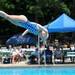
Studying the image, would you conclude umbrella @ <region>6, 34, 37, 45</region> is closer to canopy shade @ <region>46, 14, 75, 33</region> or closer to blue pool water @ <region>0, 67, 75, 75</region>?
canopy shade @ <region>46, 14, 75, 33</region>

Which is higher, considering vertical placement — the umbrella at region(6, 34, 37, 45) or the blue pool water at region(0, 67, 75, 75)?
the umbrella at region(6, 34, 37, 45)

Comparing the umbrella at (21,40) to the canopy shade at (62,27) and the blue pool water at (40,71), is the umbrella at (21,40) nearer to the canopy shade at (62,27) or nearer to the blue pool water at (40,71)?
the canopy shade at (62,27)

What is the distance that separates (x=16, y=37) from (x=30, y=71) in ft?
40.0

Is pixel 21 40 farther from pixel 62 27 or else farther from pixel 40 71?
pixel 40 71

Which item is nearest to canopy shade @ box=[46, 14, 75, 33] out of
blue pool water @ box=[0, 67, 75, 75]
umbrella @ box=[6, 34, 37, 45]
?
blue pool water @ box=[0, 67, 75, 75]

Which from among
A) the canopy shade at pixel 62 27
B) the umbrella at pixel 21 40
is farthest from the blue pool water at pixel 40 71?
the umbrella at pixel 21 40

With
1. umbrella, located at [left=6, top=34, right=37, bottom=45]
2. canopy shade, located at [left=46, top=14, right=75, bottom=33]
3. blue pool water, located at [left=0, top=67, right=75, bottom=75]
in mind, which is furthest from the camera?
umbrella, located at [left=6, top=34, right=37, bottom=45]

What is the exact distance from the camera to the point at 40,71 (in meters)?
18.1

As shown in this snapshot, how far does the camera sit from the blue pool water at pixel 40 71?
57.6 ft

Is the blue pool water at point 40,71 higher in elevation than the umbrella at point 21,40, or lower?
lower

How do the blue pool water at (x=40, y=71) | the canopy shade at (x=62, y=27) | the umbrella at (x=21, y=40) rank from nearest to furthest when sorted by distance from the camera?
the blue pool water at (x=40, y=71) < the canopy shade at (x=62, y=27) < the umbrella at (x=21, y=40)

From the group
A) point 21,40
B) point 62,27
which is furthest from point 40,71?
point 21,40

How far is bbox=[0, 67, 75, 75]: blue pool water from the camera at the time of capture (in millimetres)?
17547

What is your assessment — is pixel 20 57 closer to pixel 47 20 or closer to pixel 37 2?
pixel 37 2
